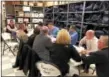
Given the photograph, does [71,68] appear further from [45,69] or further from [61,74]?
[45,69]

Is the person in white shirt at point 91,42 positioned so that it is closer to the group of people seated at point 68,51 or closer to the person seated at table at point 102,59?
the group of people seated at point 68,51

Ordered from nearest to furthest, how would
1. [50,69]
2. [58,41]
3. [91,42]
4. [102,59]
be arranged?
[102,59] < [50,69] < [58,41] < [91,42]

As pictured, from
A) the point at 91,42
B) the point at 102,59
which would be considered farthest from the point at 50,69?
the point at 91,42

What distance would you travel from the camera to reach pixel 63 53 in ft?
7.94

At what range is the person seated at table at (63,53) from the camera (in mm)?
2419

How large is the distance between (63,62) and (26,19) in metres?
7.16

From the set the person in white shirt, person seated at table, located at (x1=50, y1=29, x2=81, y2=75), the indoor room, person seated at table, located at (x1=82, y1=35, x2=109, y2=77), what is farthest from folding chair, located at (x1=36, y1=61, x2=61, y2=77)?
the person in white shirt

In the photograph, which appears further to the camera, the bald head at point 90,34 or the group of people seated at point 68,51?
the bald head at point 90,34

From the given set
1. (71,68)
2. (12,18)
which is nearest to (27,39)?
(71,68)

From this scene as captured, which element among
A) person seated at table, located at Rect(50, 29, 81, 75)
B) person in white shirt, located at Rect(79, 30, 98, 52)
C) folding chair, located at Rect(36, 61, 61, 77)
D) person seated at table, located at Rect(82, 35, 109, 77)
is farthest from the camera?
person in white shirt, located at Rect(79, 30, 98, 52)

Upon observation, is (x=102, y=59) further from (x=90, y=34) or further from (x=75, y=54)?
(x=90, y=34)

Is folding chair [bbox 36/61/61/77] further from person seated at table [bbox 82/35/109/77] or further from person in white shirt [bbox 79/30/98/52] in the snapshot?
person in white shirt [bbox 79/30/98/52]

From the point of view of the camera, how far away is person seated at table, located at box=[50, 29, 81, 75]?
2.42 meters

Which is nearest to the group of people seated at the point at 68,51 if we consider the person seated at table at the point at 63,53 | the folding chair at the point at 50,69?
the person seated at table at the point at 63,53
